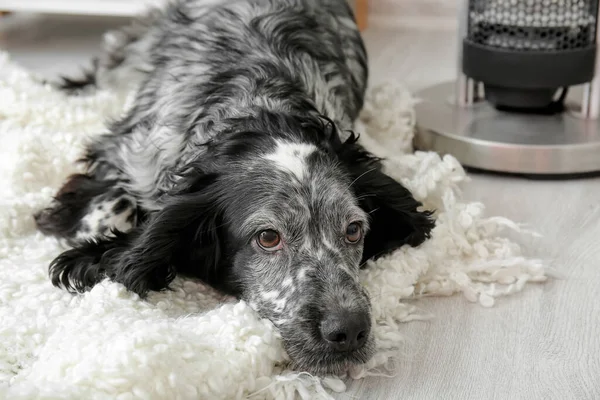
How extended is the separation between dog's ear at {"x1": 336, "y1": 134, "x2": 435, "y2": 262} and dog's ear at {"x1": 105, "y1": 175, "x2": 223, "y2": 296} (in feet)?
1.28

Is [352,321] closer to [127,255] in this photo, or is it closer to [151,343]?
[151,343]

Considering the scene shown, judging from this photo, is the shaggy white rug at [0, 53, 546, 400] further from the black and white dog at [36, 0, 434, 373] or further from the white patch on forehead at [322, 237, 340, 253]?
the white patch on forehead at [322, 237, 340, 253]

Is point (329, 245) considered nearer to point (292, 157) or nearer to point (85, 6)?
point (292, 157)

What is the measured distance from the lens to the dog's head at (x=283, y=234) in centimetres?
191

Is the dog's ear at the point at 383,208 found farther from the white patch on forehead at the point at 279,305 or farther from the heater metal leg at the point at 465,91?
the heater metal leg at the point at 465,91

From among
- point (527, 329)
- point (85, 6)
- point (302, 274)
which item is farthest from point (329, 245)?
point (85, 6)

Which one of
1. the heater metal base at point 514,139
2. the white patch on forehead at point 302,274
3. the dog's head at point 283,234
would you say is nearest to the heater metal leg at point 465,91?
the heater metal base at point 514,139

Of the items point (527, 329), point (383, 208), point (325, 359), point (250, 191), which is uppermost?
point (250, 191)

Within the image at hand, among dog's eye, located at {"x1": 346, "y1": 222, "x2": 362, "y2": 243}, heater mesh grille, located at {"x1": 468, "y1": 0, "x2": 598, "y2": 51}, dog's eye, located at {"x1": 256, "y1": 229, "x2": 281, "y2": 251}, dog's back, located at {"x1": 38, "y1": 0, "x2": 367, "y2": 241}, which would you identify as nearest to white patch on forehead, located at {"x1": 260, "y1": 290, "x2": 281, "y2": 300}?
dog's eye, located at {"x1": 256, "y1": 229, "x2": 281, "y2": 251}

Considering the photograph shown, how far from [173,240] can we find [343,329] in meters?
0.53

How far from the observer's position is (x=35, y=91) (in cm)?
349

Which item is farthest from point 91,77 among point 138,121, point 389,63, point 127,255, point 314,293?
point 314,293

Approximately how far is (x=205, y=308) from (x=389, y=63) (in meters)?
2.75

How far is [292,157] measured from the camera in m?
2.09
